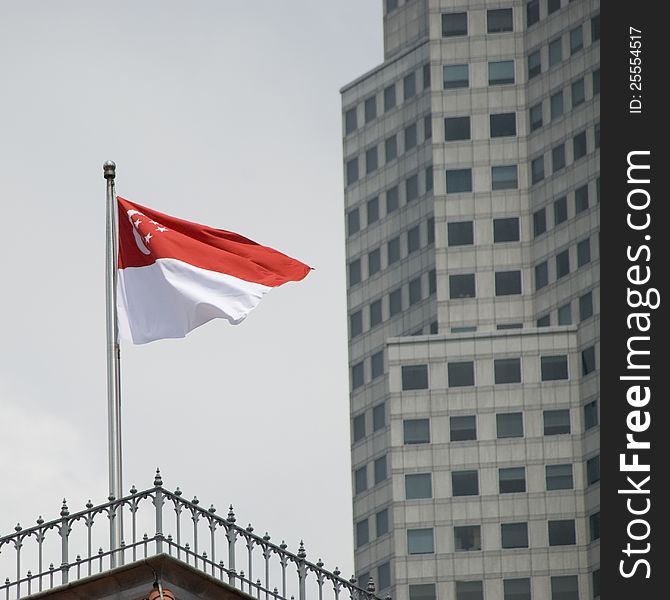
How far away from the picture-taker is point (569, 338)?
15850 centimetres

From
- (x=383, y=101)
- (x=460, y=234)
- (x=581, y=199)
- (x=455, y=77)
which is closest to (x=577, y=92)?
(x=581, y=199)

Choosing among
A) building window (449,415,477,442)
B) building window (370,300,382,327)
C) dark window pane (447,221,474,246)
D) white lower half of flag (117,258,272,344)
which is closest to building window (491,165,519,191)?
dark window pane (447,221,474,246)

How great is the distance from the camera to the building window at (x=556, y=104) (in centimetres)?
16538

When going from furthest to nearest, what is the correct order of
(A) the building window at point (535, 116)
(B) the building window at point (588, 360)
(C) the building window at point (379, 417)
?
1. (A) the building window at point (535, 116)
2. (C) the building window at point (379, 417)
3. (B) the building window at point (588, 360)

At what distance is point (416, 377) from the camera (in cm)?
15862

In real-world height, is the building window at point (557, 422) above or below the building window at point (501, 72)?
below

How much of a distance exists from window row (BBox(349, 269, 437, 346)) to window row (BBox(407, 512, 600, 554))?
1435 centimetres

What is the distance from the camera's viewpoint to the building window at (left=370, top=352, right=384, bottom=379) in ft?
535

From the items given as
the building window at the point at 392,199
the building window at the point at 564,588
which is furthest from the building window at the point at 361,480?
the building window at the point at 392,199

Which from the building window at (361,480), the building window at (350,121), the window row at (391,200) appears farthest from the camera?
the building window at (350,121)

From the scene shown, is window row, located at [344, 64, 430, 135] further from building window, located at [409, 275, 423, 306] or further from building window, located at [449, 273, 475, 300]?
building window, located at [449, 273, 475, 300]

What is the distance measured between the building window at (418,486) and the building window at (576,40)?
30786mm

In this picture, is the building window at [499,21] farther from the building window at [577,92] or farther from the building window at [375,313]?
the building window at [375,313]

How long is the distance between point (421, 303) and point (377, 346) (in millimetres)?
4387
